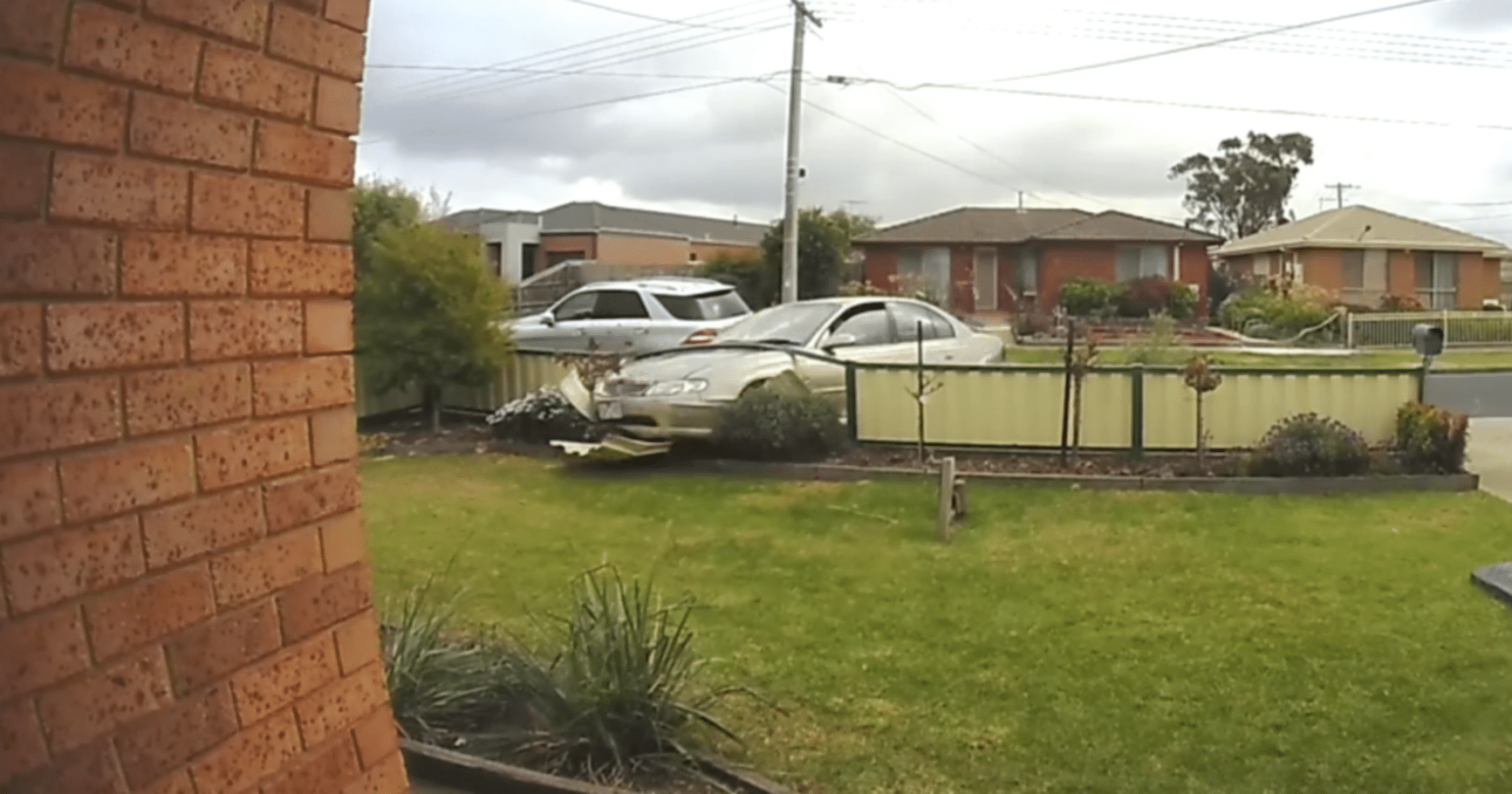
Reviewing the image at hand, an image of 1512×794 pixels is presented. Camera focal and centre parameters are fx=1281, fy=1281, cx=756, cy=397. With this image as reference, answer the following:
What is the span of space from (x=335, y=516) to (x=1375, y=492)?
9290 mm

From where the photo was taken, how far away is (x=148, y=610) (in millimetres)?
1713

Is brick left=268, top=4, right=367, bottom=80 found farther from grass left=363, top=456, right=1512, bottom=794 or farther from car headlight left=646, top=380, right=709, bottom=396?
car headlight left=646, top=380, right=709, bottom=396

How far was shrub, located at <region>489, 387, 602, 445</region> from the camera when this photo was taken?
484 inches

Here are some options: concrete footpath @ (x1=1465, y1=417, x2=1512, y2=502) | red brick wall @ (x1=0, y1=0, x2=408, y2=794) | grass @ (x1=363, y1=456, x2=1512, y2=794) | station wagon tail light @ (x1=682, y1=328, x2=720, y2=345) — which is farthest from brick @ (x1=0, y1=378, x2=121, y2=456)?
station wagon tail light @ (x1=682, y1=328, x2=720, y2=345)

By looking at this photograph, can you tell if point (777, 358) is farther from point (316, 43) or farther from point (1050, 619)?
point (316, 43)

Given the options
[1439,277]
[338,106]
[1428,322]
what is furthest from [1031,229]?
[338,106]

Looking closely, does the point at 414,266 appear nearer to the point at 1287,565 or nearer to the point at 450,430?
the point at 450,430

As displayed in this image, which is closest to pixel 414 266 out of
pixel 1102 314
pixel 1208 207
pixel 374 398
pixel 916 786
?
pixel 374 398

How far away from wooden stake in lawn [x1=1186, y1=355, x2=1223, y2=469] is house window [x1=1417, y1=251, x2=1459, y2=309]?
125ft

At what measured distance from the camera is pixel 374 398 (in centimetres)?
1438

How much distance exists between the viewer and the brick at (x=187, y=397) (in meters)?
1.72

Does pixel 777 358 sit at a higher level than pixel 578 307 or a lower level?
lower

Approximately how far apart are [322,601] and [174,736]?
373 millimetres

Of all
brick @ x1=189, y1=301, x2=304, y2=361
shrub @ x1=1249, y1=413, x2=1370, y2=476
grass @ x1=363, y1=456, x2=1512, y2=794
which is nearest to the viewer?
brick @ x1=189, y1=301, x2=304, y2=361
